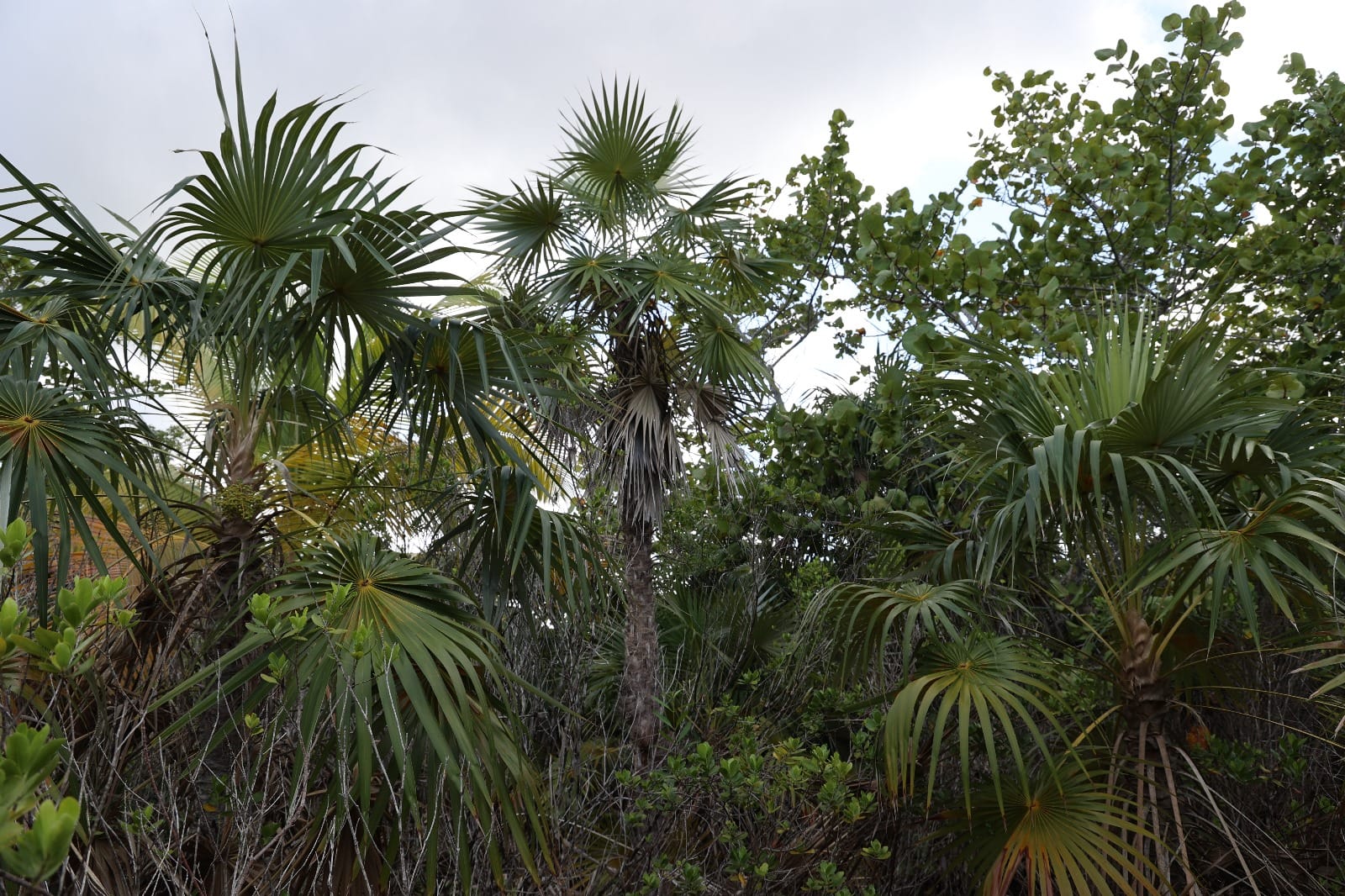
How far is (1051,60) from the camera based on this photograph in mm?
6121

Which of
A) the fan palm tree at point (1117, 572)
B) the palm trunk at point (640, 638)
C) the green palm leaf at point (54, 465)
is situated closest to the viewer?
the green palm leaf at point (54, 465)

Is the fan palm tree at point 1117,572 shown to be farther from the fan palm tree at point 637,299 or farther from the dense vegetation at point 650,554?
the fan palm tree at point 637,299

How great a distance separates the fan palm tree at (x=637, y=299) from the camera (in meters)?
6.29

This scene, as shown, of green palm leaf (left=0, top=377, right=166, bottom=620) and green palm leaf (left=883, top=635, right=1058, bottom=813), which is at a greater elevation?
green palm leaf (left=0, top=377, right=166, bottom=620)

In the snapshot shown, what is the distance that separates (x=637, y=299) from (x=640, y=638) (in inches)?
93.5

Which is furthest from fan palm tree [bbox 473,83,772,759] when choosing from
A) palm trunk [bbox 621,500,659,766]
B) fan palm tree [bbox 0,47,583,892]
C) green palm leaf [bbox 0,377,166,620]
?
green palm leaf [bbox 0,377,166,620]

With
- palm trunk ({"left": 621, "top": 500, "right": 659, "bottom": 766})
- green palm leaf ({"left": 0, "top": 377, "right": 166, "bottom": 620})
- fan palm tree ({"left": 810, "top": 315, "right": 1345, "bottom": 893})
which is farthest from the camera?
palm trunk ({"left": 621, "top": 500, "right": 659, "bottom": 766})

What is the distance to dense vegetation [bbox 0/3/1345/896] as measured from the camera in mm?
2881

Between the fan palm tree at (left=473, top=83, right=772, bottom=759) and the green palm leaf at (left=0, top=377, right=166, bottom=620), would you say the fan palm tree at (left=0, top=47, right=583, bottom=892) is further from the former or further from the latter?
the fan palm tree at (left=473, top=83, right=772, bottom=759)

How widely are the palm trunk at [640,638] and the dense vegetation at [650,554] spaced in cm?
3

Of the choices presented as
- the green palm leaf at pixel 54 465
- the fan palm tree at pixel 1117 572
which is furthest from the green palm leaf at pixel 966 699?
the green palm leaf at pixel 54 465

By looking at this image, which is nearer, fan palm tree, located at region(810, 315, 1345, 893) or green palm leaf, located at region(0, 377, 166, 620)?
green palm leaf, located at region(0, 377, 166, 620)

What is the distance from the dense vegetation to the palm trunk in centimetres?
3

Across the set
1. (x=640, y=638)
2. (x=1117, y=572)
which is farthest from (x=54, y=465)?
(x=1117, y=572)
